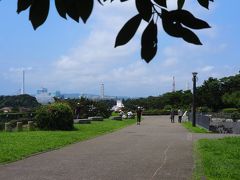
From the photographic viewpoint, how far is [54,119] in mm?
29234

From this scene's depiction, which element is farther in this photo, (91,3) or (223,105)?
(223,105)

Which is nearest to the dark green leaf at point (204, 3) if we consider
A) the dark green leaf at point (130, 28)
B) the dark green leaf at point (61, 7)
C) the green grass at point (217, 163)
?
the dark green leaf at point (130, 28)

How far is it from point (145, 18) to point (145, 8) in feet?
0.22

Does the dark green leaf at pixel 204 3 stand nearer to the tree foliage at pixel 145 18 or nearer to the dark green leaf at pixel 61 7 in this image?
the tree foliage at pixel 145 18

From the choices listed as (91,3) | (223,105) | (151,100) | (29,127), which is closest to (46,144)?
(29,127)

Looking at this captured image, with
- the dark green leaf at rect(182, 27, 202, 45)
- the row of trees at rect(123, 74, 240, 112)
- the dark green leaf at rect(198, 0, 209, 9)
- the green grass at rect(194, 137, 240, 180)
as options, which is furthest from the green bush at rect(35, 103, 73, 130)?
the row of trees at rect(123, 74, 240, 112)

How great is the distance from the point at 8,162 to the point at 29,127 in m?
15.3

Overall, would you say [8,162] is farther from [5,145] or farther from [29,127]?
[29,127]

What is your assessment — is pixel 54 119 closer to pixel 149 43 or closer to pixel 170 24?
pixel 149 43

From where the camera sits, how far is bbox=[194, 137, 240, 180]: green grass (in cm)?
1092

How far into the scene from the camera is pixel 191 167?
12445mm

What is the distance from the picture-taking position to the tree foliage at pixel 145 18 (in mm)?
2320

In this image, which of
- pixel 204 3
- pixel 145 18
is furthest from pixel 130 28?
pixel 204 3

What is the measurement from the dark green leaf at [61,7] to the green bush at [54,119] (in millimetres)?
26972
